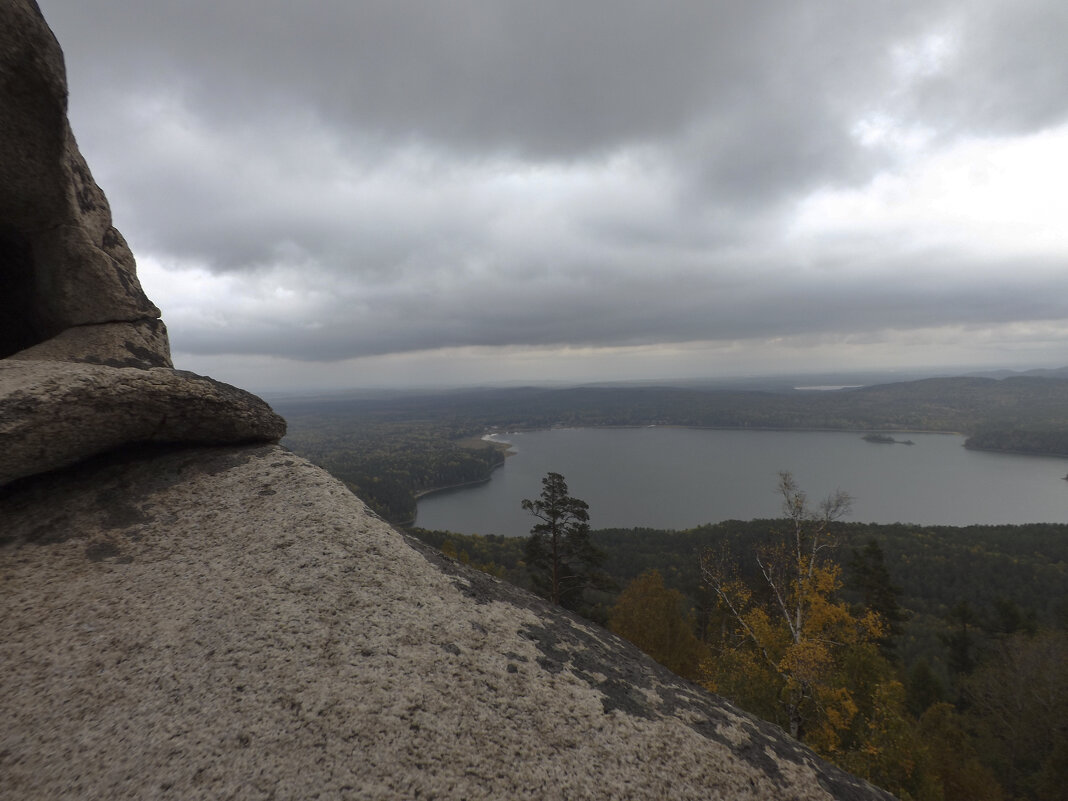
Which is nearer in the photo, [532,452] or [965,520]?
[965,520]

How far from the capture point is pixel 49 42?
17.9 ft

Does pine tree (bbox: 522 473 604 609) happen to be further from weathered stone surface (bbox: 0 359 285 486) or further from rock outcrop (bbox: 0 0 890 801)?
weathered stone surface (bbox: 0 359 285 486)

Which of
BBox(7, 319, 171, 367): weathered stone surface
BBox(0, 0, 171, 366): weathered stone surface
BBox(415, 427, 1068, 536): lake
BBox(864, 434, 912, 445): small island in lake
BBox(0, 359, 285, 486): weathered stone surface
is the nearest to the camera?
BBox(0, 359, 285, 486): weathered stone surface

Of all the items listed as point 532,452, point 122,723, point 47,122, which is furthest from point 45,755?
point 532,452

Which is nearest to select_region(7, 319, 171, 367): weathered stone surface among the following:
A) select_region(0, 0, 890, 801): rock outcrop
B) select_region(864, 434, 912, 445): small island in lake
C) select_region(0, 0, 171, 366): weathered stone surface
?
select_region(0, 0, 171, 366): weathered stone surface

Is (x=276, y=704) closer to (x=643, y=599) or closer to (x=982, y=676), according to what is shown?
(x=643, y=599)

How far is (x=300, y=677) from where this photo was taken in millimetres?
3311

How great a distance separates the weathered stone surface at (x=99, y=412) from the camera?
172 inches

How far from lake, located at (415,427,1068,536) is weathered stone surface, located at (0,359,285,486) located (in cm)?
7787

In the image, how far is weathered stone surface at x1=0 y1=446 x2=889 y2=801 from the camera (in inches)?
110

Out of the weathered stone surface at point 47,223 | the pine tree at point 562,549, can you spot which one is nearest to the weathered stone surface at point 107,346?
the weathered stone surface at point 47,223

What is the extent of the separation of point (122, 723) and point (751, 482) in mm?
137897

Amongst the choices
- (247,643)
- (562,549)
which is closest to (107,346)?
(247,643)

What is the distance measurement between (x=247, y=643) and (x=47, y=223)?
25.9 feet
